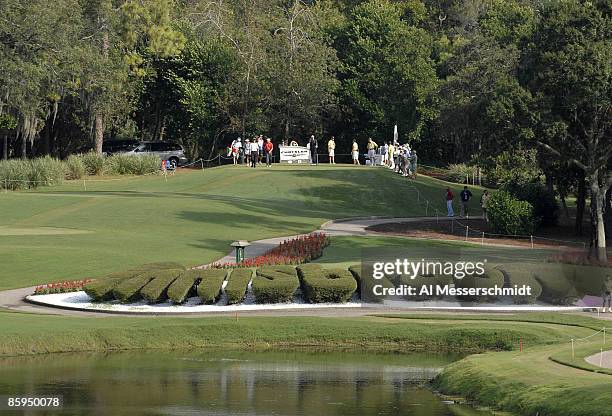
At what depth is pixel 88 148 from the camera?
9788cm

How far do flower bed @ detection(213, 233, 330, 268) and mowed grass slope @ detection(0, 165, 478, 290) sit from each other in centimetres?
314

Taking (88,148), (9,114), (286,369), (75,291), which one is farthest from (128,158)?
(286,369)

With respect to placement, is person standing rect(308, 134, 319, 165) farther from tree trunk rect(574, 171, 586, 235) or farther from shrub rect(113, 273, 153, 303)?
shrub rect(113, 273, 153, 303)

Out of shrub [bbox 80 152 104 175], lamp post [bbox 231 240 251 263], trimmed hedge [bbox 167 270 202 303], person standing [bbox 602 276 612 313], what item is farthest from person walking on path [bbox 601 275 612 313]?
shrub [bbox 80 152 104 175]

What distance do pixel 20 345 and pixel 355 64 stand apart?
7110 cm

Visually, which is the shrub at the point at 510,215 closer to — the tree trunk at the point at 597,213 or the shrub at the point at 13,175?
the tree trunk at the point at 597,213

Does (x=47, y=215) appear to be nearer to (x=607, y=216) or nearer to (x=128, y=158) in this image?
(x=128, y=158)

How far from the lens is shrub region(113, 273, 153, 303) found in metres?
36.2

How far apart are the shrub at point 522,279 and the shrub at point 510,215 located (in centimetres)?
2362

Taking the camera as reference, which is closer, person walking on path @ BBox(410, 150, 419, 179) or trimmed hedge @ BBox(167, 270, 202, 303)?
trimmed hedge @ BBox(167, 270, 202, 303)

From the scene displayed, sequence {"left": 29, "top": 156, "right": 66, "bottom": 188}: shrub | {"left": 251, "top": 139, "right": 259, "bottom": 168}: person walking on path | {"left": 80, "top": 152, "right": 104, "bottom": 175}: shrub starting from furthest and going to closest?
{"left": 251, "top": 139, "right": 259, "bottom": 168}: person walking on path
{"left": 80, "top": 152, "right": 104, "bottom": 175}: shrub
{"left": 29, "top": 156, "right": 66, "bottom": 188}: shrub

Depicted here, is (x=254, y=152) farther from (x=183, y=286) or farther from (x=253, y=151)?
(x=183, y=286)

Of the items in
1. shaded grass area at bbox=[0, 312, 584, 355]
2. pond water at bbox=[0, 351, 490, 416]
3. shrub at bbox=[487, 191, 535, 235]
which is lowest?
pond water at bbox=[0, 351, 490, 416]

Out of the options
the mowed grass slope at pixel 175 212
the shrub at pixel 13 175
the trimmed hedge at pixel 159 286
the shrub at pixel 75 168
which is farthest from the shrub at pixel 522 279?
the shrub at pixel 75 168
